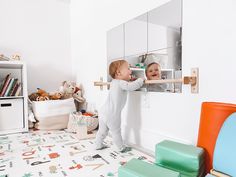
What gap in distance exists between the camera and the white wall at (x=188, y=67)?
1.02 m

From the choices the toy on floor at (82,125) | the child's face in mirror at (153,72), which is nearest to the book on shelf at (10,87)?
the toy on floor at (82,125)

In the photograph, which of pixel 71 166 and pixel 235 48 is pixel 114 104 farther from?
pixel 235 48

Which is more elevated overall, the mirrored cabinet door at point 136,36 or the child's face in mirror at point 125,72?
the mirrored cabinet door at point 136,36

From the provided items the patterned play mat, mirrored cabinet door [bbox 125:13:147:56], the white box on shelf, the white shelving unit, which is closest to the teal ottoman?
the patterned play mat

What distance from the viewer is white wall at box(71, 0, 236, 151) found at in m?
1.02

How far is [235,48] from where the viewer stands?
0.97 m

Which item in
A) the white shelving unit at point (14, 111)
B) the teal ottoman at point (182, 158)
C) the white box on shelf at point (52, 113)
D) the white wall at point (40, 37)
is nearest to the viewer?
the teal ottoman at point (182, 158)

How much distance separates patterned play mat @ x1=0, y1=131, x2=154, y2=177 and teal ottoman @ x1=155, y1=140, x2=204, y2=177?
346 mm

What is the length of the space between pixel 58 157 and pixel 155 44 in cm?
117

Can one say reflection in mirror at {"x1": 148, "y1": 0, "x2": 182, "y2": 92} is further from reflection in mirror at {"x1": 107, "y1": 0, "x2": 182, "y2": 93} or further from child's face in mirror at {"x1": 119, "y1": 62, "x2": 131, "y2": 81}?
child's face in mirror at {"x1": 119, "y1": 62, "x2": 131, "y2": 81}

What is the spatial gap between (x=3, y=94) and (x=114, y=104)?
141 cm

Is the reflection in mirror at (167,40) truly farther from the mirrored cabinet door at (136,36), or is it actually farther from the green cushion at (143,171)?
the green cushion at (143,171)

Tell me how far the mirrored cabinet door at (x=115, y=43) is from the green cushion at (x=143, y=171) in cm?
116

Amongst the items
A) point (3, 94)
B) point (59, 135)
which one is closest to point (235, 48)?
point (59, 135)
